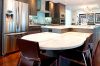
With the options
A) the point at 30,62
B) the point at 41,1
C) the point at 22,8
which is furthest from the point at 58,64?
the point at 41,1

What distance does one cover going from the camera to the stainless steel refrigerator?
3.75 metres

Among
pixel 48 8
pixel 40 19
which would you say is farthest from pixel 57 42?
pixel 48 8

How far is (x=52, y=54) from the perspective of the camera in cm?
171

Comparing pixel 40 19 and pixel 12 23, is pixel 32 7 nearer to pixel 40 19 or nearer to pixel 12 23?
pixel 40 19

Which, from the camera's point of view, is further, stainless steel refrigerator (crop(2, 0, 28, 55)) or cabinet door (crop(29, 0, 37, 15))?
cabinet door (crop(29, 0, 37, 15))

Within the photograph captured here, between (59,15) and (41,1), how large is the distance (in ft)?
7.08

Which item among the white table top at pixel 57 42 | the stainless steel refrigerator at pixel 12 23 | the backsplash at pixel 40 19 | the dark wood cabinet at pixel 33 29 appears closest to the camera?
the white table top at pixel 57 42

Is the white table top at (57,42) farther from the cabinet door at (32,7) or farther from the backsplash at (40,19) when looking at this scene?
the backsplash at (40,19)

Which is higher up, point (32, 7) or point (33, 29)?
point (32, 7)

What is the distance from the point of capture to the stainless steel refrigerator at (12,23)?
12.3ft

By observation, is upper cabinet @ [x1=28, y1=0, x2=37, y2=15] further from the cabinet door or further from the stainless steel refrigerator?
the stainless steel refrigerator

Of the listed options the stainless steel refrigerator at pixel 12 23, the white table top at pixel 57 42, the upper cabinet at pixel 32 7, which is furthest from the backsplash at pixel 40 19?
the white table top at pixel 57 42

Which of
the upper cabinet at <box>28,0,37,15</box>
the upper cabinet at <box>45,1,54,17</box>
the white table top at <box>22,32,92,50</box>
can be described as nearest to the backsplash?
the upper cabinet at <box>45,1,54,17</box>

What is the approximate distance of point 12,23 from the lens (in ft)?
13.1
